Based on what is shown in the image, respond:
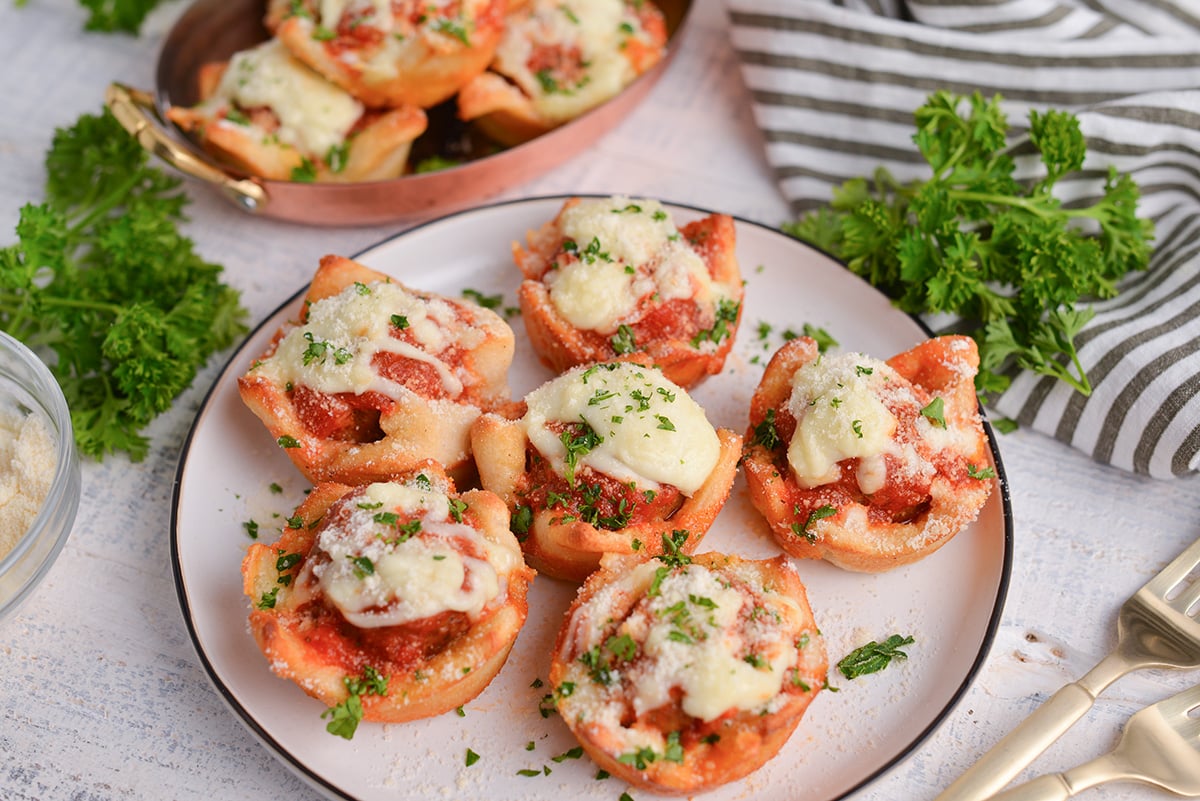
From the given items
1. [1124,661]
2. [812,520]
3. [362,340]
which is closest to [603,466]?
[812,520]

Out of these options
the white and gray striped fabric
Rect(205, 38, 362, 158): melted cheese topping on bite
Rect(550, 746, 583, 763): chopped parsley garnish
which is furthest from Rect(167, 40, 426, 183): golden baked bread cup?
Rect(550, 746, 583, 763): chopped parsley garnish

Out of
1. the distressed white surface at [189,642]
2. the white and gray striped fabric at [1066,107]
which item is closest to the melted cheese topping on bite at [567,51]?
the distressed white surface at [189,642]

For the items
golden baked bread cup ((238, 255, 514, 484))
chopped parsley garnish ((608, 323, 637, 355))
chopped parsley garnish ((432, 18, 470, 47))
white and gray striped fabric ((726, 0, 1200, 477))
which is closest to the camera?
golden baked bread cup ((238, 255, 514, 484))

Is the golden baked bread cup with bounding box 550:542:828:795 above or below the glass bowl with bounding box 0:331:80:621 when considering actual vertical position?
above

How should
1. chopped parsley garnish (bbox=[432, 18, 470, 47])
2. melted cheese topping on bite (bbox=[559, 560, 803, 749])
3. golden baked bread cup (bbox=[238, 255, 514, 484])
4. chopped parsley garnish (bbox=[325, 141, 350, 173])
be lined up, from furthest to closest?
chopped parsley garnish (bbox=[325, 141, 350, 173])
chopped parsley garnish (bbox=[432, 18, 470, 47])
golden baked bread cup (bbox=[238, 255, 514, 484])
melted cheese topping on bite (bbox=[559, 560, 803, 749])

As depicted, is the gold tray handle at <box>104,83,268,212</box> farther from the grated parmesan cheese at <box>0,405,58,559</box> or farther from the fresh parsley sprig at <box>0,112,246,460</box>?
the grated parmesan cheese at <box>0,405,58,559</box>

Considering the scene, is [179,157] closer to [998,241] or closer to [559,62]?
[559,62]

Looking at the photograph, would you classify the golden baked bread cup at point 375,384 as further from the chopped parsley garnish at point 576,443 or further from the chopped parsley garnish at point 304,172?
the chopped parsley garnish at point 304,172
